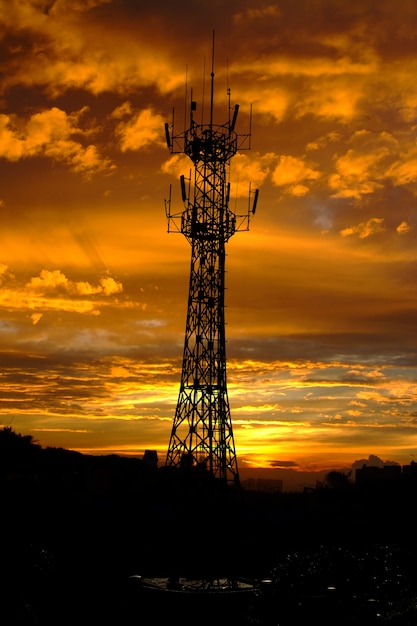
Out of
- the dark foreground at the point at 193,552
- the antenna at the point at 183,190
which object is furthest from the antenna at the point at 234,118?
the dark foreground at the point at 193,552

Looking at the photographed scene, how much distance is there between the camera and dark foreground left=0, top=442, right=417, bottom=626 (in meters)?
24.6

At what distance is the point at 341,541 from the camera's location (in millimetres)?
41094

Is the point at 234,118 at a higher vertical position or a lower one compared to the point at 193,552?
higher

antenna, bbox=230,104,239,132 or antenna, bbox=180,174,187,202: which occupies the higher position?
antenna, bbox=230,104,239,132

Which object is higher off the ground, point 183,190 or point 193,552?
point 183,190

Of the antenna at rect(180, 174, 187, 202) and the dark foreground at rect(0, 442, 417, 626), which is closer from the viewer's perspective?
the dark foreground at rect(0, 442, 417, 626)

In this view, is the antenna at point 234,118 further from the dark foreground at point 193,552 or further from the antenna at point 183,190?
the dark foreground at point 193,552

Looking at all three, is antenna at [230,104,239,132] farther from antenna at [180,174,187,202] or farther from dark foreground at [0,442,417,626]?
dark foreground at [0,442,417,626]

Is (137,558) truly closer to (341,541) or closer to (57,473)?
(341,541)

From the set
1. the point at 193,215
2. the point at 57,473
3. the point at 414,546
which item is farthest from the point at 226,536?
the point at 57,473

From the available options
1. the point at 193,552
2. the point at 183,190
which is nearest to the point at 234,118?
the point at 183,190

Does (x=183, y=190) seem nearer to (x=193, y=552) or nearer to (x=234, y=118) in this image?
(x=234, y=118)

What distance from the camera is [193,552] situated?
39969 mm

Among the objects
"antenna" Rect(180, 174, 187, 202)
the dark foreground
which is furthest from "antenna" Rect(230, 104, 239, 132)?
the dark foreground
